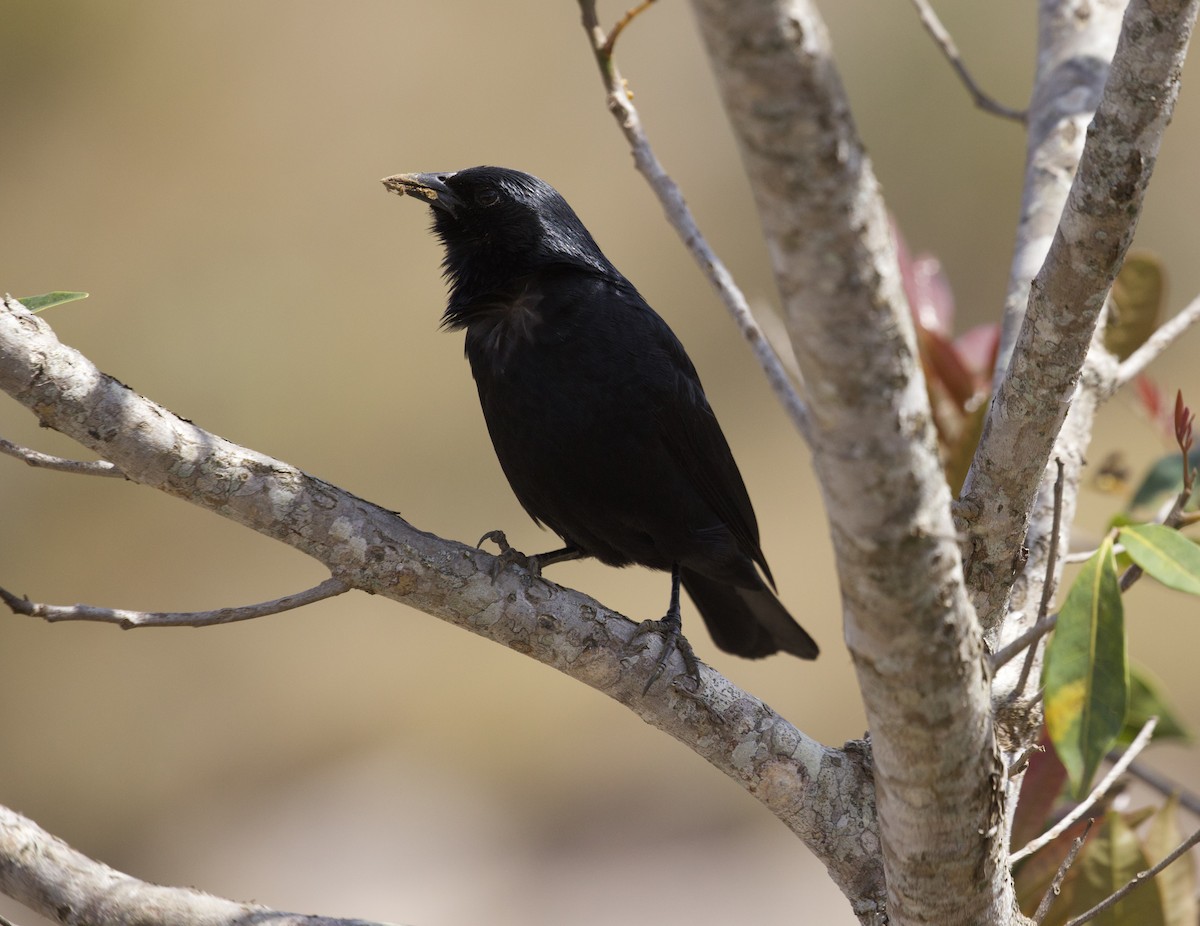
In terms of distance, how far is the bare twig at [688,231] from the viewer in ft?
4.35

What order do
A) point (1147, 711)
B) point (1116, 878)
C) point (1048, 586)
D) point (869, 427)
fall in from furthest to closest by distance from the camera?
point (1147, 711) < point (1116, 878) < point (1048, 586) < point (869, 427)

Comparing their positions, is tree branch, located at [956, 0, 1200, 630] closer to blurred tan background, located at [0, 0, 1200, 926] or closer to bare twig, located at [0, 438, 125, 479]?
bare twig, located at [0, 438, 125, 479]

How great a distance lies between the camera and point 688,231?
1.46 meters

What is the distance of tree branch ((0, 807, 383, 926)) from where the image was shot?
1.65 m

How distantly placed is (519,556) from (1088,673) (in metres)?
1.37

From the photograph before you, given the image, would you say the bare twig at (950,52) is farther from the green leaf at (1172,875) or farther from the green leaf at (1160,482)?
the green leaf at (1172,875)

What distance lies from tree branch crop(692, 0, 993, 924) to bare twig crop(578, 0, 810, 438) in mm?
74

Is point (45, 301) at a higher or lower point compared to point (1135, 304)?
lower

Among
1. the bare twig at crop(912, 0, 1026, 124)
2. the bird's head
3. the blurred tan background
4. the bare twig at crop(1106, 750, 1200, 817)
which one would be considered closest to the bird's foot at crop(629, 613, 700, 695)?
the bare twig at crop(1106, 750, 1200, 817)

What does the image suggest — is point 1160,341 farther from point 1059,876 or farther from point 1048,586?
point 1059,876

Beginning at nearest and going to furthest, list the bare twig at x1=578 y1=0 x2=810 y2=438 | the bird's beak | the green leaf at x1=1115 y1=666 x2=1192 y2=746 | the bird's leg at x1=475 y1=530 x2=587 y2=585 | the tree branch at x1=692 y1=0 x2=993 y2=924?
the tree branch at x1=692 y1=0 x2=993 y2=924, the bare twig at x1=578 y1=0 x2=810 y2=438, the bird's leg at x1=475 y1=530 x2=587 y2=585, the green leaf at x1=1115 y1=666 x2=1192 y2=746, the bird's beak

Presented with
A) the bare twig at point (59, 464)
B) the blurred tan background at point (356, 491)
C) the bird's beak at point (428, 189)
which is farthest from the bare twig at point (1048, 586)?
the blurred tan background at point (356, 491)

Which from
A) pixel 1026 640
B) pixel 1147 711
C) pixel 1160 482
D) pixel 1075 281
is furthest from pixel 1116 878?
pixel 1075 281

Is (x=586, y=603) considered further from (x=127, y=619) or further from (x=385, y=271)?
(x=385, y=271)
